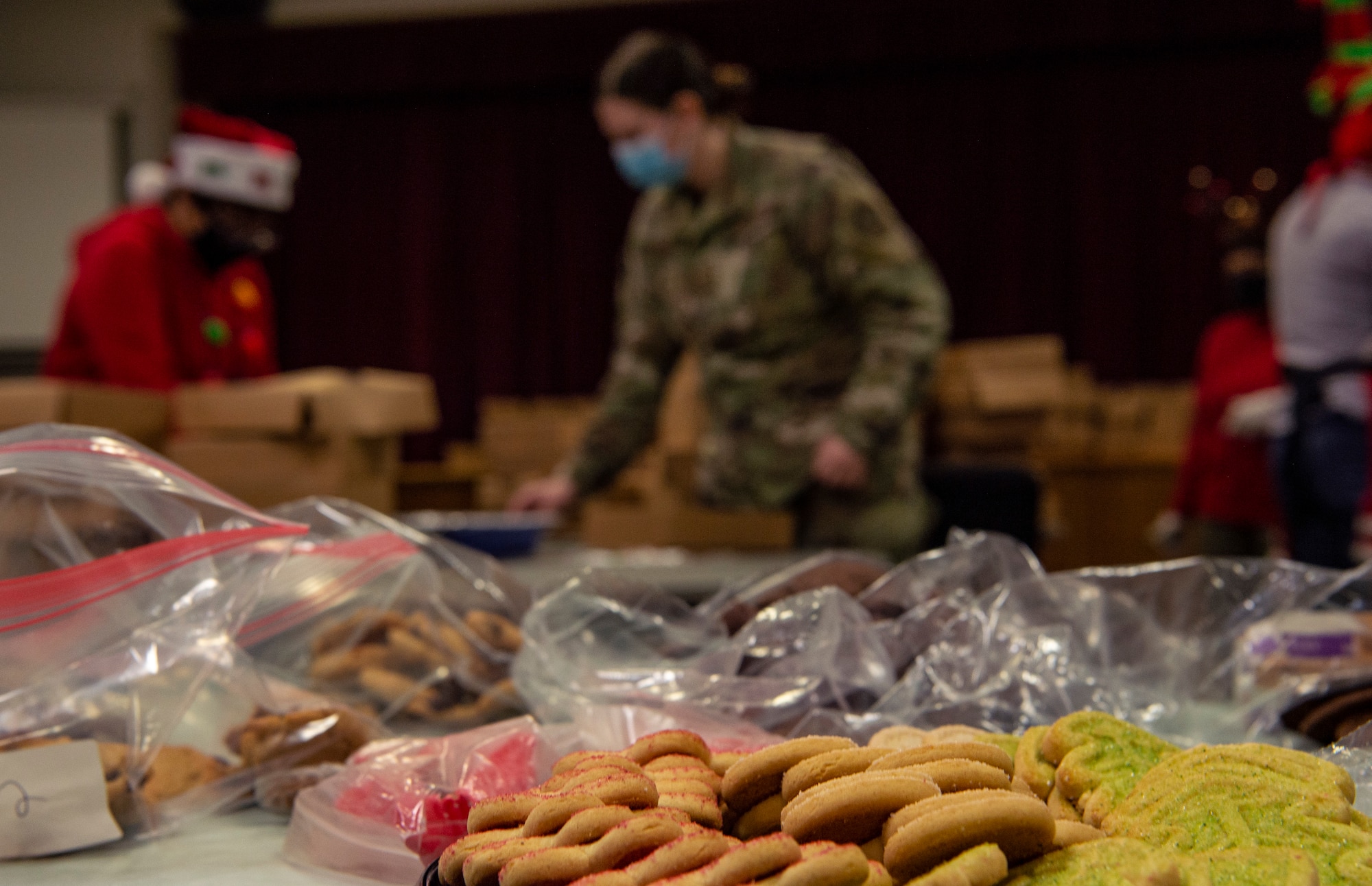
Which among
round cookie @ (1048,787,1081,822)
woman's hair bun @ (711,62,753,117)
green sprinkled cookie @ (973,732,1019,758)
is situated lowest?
green sprinkled cookie @ (973,732,1019,758)

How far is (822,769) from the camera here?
0.64m

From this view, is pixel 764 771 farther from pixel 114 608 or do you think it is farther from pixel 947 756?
pixel 114 608

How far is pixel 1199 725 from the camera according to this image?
3.29 feet

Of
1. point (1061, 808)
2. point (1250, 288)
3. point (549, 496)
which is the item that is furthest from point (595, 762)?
point (1250, 288)

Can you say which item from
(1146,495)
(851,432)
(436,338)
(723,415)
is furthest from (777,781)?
(436,338)

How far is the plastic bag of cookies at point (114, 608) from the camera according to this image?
833 millimetres

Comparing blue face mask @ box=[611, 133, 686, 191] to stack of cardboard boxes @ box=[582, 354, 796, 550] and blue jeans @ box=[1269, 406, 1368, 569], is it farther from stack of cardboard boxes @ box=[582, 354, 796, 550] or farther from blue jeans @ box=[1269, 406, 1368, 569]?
blue jeans @ box=[1269, 406, 1368, 569]

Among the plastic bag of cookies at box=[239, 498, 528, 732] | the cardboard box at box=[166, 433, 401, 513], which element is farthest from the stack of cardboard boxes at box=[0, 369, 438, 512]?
the plastic bag of cookies at box=[239, 498, 528, 732]

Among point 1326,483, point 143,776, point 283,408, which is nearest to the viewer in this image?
point 143,776

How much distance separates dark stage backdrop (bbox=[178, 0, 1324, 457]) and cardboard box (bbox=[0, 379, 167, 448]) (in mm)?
4154

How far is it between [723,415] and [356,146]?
466 centimetres

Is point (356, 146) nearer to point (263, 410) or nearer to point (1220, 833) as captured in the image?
point (263, 410)

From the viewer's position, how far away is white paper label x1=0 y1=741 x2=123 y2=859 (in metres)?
0.78

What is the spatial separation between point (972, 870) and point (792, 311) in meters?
1.84
